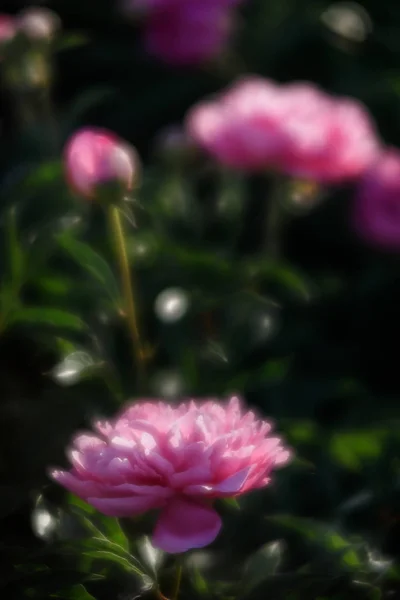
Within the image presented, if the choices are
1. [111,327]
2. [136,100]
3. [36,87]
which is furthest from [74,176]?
[136,100]

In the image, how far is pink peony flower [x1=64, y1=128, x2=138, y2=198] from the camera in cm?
92

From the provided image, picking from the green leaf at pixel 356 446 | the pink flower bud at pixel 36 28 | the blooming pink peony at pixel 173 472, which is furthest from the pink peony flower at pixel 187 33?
the blooming pink peony at pixel 173 472

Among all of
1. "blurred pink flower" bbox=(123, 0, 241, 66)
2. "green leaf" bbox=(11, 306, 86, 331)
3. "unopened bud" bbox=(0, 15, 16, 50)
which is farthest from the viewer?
"blurred pink flower" bbox=(123, 0, 241, 66)

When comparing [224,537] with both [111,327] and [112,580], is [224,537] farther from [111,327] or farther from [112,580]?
[111,327]

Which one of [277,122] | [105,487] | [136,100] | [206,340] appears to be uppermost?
[105,487]

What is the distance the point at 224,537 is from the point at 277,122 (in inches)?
26.4

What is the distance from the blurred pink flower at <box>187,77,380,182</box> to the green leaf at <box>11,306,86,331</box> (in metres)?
0.47

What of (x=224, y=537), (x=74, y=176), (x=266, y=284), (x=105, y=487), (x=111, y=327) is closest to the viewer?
(x=105, y=487)

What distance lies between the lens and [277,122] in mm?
1310

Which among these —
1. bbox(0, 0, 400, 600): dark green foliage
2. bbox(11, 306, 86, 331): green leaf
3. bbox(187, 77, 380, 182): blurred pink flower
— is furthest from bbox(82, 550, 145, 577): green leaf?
bbox(187, 77, 380, 182): blurred pink flower

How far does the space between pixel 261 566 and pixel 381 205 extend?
110 cm

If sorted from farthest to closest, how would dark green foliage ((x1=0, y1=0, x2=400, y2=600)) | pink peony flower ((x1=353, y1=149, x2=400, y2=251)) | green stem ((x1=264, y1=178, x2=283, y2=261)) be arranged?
1. pink peony flower ((x1=353, y1=149, x2=400, y2=251))
2. green stem ((x1=264, y1=178, x2=283, y2=261))
3. dark green foliage ((x1=0, y1=0, x2=400, y2=600))

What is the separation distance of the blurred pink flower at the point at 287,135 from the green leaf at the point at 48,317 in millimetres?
469

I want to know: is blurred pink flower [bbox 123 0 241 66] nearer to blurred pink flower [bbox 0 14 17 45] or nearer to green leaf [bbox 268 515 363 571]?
blurred pink flower [bbox 0 14 17 45]
